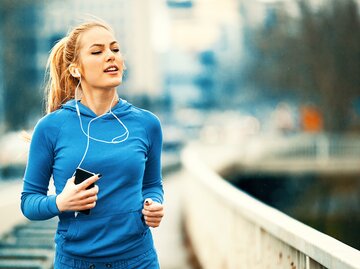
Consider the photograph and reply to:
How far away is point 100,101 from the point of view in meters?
3.47

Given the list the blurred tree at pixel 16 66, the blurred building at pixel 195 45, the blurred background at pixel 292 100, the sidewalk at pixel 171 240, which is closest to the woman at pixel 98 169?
the sidewalk at pixel 171 240

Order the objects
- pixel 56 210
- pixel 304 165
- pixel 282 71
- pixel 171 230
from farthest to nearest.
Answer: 1. pixel 282 71
2. pixel 304 165
3. pixel 171 230
4. pixel 56 210

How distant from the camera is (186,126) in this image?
266ft

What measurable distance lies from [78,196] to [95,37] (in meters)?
0.65

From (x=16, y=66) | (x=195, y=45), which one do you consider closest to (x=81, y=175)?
(x=16, y=66)

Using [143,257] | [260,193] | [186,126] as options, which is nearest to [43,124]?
[143,257]

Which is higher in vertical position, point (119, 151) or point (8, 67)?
point (119, 151)

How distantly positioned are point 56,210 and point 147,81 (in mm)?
134902

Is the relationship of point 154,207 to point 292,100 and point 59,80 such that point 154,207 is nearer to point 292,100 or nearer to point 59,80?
point 59,80

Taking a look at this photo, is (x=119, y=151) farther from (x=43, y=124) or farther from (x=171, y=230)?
(x=171, y=230)

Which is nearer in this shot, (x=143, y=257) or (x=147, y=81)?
(x=143, y=257)

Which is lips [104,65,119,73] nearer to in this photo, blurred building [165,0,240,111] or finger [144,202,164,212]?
finger [144,202,164,212]

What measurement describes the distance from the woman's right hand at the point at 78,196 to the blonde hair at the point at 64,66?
0.51m

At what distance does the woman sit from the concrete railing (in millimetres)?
884
